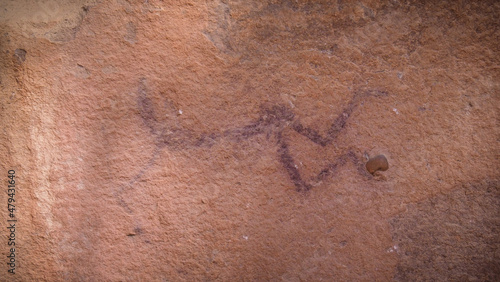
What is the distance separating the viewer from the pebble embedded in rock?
3.45 ft

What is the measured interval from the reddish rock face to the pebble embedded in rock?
0.08ft

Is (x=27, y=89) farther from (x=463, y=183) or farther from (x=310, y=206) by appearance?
(x=463, y=183)

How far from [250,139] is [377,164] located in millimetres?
384

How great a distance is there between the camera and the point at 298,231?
1072mm

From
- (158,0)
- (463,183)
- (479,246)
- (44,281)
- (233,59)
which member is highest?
(158,0)

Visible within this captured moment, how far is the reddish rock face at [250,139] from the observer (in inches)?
41.9

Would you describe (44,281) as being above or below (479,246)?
above

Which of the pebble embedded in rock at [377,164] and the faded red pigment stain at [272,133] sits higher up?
the faded red pigment stain at [272,133]

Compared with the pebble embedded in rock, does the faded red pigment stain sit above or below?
above

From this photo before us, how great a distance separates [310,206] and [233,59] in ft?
1.65

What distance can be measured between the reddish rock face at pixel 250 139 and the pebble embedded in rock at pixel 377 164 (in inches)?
0.9

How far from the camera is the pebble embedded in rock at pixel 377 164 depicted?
105 centimetres

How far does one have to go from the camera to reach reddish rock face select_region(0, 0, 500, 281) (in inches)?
41.9

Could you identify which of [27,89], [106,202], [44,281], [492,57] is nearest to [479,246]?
[492,57]
